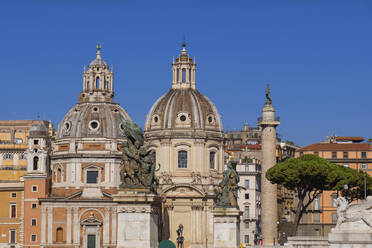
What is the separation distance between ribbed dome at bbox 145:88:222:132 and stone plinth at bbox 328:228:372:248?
253 feet

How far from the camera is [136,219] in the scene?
3681cm

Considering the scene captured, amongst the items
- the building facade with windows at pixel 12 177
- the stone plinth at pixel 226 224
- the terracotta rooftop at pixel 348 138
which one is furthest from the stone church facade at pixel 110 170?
the stone plinth at pixel 226 224

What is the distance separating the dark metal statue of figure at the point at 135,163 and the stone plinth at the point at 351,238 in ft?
26.6

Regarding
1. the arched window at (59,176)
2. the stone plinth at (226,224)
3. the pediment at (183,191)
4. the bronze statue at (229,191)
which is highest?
the arched window at (59,176)

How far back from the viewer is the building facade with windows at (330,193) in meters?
107

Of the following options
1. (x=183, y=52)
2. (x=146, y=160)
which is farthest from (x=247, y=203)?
(x=146, y=160)

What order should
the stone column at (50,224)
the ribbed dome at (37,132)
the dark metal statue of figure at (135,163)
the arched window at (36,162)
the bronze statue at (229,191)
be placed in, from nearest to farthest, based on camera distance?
the dark metal statue of figure at (135,163), the bronze statue at (229,191), the stone column at (50,224), the arched window at (36,162), the ribbed dome at (37,132)

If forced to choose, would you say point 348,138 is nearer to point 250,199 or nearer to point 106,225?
point 250,199

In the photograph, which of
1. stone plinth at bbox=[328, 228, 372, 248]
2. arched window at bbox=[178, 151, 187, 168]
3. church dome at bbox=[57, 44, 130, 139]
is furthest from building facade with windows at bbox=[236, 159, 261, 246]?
stone plinth at bbox=[328, 228, 372, 248]

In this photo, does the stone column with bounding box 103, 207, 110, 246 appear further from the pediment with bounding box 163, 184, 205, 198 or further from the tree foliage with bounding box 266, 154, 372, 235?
the tree foliage with bounding box 266, 154, 372, 235

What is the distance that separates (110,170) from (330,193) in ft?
91.4

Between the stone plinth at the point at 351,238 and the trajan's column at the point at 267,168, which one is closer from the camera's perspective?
the stone plinth at the point at 351,238

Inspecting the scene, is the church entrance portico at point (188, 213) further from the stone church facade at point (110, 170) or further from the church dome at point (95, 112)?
the church dome at point (95, 112)

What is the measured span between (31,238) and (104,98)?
823 inches
